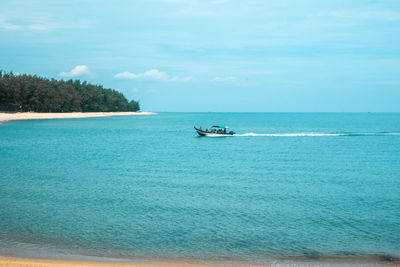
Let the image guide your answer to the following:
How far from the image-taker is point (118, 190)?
24656mm

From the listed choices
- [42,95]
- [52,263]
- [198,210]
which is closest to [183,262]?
[52,263]

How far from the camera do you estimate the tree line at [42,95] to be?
418 ft

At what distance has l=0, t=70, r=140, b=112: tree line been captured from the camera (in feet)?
418

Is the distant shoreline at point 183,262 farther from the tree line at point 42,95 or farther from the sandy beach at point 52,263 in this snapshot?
the tree line at point 42,95

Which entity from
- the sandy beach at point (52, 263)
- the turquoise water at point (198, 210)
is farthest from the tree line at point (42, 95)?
the sandy beach at point (52, 263)

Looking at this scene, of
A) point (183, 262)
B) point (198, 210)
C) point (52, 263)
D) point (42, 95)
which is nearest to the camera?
point (52, 263)

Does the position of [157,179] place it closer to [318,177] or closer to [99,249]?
[318,177]

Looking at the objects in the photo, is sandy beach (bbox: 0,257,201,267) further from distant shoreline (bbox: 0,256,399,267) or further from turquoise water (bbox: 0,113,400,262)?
turquoise water (bbox: 0,113,400,262)

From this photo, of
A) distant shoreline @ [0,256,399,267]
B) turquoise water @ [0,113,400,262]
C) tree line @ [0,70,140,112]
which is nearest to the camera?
distant shoreline @ [0,256,399,267]

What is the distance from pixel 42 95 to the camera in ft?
458

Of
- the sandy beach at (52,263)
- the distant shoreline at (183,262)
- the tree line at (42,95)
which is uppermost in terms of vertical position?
the tree line at (42,95)

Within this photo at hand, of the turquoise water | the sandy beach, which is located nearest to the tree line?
the turquoise water

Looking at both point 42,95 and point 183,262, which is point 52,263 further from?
point 42,95

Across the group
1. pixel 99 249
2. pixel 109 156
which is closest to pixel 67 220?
pixel 99 249
